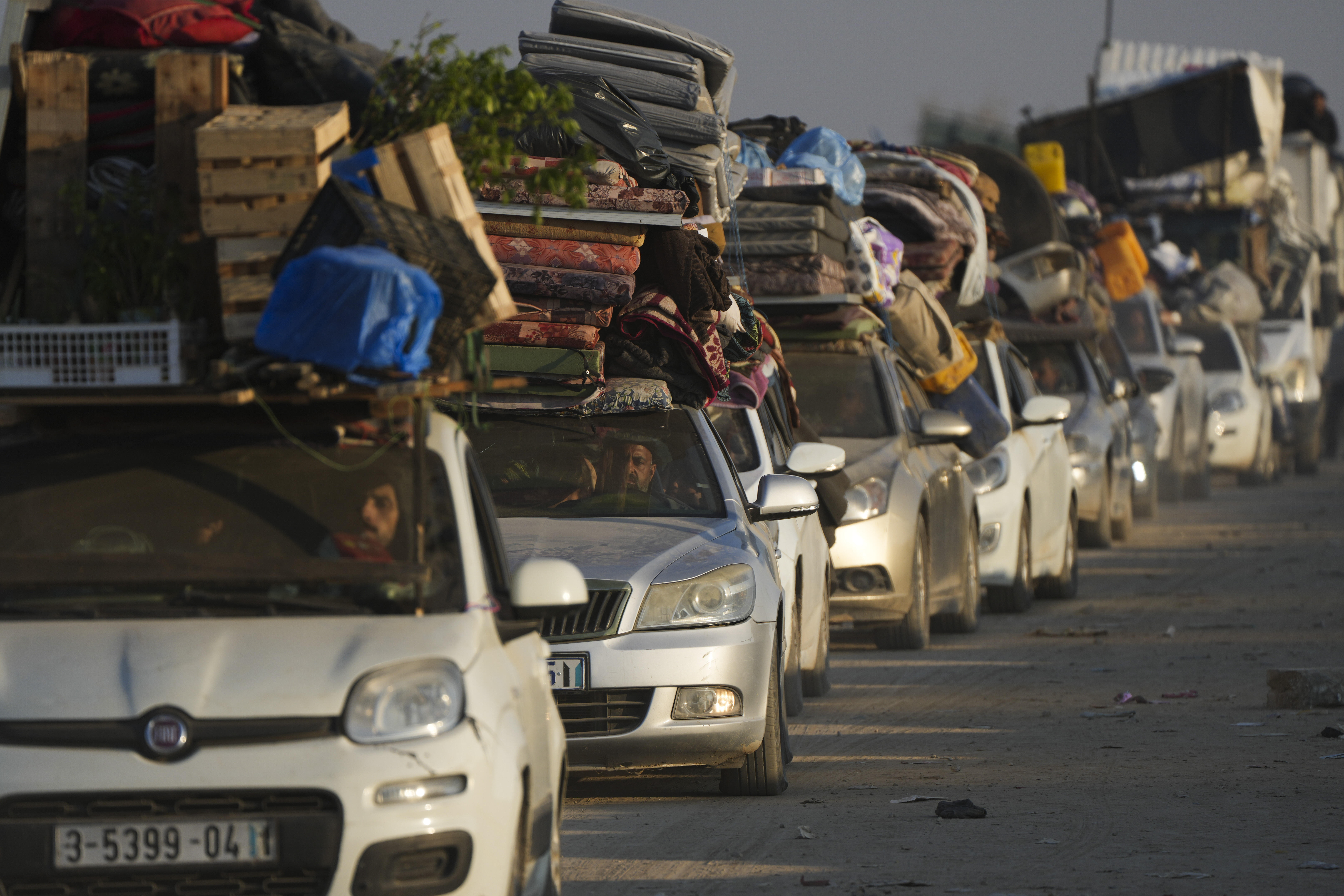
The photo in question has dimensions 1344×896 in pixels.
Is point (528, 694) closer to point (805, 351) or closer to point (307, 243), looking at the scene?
point (307, 243)

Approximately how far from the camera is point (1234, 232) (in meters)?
33.5

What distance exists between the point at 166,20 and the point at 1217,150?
3011cm

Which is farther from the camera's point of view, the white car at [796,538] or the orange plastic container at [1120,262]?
the orange plastic container at [1120,262]

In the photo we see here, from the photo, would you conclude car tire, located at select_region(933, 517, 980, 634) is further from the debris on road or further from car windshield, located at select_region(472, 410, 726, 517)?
the debris on road

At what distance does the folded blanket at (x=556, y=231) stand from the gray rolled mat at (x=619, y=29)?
5.38 feet

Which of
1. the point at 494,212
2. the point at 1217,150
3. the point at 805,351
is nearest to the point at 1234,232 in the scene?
the point at 1217,150

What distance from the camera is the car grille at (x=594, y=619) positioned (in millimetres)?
7684

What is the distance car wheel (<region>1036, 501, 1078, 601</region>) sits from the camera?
1694cm

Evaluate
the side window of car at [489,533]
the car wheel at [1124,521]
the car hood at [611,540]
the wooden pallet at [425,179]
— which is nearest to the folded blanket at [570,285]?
the car hood at [611,540]

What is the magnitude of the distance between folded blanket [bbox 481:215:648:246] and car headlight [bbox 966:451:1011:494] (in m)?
5.99

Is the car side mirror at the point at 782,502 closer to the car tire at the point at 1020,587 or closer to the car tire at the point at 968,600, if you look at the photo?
the car tire at the point at 968,600

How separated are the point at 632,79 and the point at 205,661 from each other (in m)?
6.42

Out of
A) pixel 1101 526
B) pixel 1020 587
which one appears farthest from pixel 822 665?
pixel 1101 526

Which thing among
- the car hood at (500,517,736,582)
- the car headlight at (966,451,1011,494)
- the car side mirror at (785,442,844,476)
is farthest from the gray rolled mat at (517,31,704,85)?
the car headlight at (966,451,1011,494)
